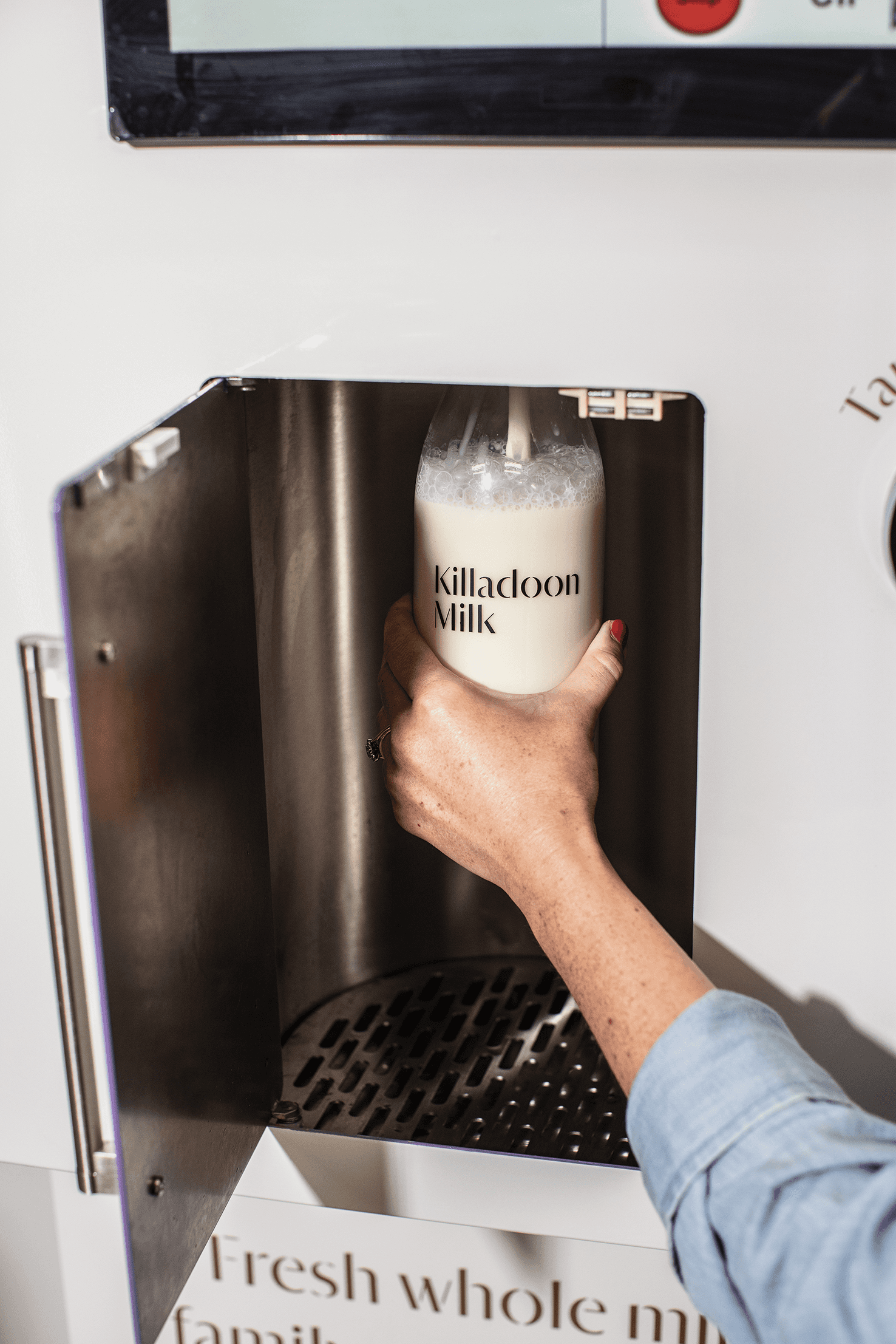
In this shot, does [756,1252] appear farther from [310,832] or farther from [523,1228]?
[310,832]

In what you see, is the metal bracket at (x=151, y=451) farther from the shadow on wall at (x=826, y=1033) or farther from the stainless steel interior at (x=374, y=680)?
the shadow on wall at (x=826, y=1033)

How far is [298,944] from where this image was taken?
678 millimetres

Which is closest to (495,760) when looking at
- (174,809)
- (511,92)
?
(174,809)

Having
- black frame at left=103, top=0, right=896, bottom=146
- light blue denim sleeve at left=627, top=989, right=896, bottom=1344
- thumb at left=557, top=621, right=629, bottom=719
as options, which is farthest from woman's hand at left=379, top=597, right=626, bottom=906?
black frame at left=103, top=0, right=896, bottom=146

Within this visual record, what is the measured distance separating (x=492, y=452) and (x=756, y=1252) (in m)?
0.35

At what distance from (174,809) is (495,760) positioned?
141 mm

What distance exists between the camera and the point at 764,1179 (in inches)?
14.2

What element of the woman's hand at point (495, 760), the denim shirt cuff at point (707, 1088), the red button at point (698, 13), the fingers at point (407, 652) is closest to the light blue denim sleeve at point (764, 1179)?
the denim shirt cuff at point (707, 1088)

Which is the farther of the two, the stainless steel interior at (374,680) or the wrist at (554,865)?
the stainless steel interior at (374,680)

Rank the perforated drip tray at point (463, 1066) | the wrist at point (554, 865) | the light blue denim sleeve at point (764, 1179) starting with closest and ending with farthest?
the light blue denim sleeve at point (764, 1179) → the wrist at point (554, 865) → the perforated drip tray at point (463, 1066)

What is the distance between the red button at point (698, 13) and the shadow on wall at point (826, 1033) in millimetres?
351

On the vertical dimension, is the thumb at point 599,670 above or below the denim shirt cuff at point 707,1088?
above

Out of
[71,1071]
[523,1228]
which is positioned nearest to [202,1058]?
[71,1071]

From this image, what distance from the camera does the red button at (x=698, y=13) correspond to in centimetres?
39
